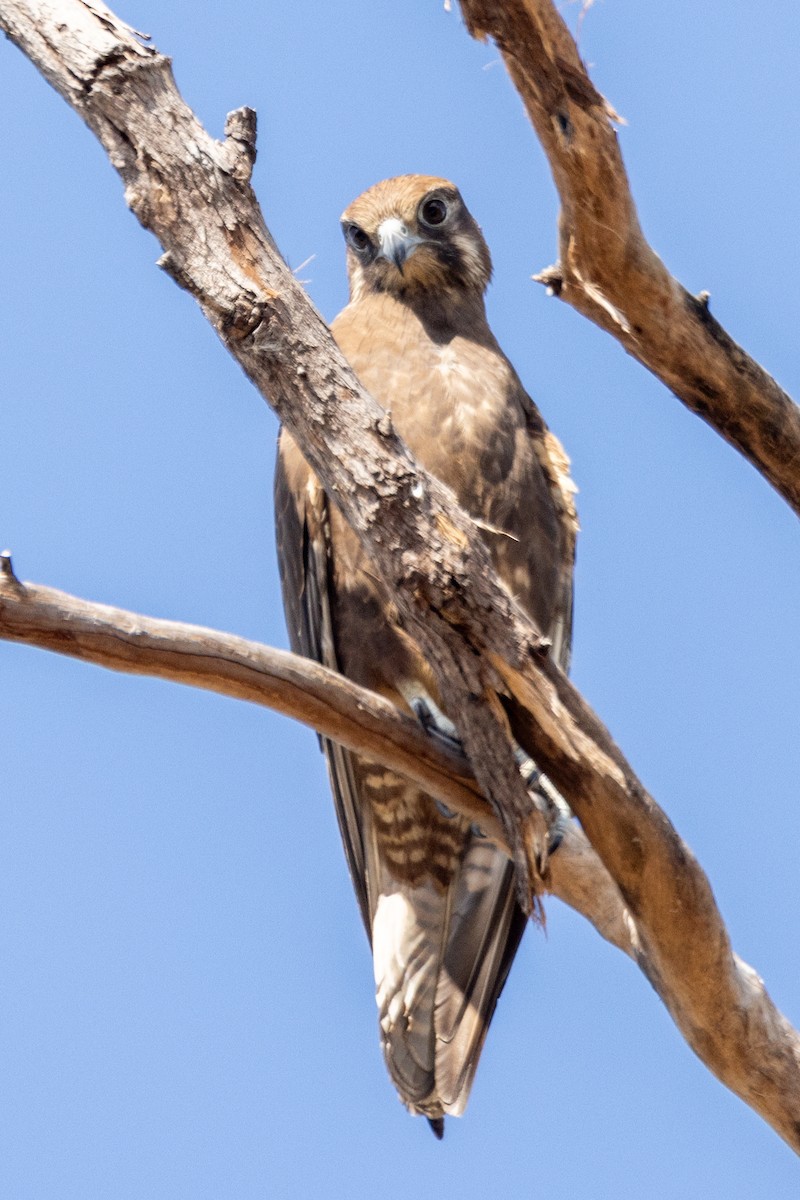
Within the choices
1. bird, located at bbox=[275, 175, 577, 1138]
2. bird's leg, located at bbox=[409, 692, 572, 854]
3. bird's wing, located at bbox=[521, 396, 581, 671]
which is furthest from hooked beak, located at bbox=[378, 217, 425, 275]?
bird's leg, located at bbox=[409, 692, 572, 854]

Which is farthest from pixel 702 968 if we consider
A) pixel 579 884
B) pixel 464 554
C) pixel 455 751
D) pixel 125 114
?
pixel 125 114

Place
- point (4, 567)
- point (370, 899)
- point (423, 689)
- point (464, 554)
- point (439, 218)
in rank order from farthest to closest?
point (439, 218)
point (370, 899)
point (423, 689)
point (464, 554)
point (4, 567)

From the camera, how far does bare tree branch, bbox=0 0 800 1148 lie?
141 inches

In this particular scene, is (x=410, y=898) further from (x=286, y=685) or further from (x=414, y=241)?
(x=414, y=241)

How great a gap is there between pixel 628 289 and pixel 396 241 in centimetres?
192

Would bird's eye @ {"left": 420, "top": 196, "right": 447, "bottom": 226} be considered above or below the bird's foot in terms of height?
above

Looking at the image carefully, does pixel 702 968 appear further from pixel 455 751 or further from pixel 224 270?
pixel 224 270

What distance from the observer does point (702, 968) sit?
12.6ft

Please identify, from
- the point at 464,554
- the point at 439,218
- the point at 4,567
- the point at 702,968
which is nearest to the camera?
the point at 4,567

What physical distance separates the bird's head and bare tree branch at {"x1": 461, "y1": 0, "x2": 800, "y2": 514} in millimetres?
1670

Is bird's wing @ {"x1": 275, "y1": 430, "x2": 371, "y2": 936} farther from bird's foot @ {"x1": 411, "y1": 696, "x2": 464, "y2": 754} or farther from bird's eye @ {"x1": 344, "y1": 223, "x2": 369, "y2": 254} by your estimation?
bird's eye @ {"x1": 344, "y1": 223, "x2": 369, "y2": 254}

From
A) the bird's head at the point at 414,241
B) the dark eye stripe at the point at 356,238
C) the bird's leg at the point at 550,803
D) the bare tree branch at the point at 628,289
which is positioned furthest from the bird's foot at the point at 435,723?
the dark eye stripe at the point at 356,238

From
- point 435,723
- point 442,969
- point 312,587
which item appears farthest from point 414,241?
point 442,969

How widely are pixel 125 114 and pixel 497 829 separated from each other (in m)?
2.23
